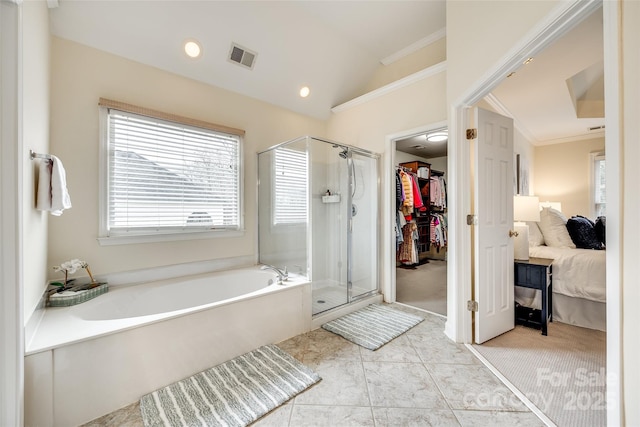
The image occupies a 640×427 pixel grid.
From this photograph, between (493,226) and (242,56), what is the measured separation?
2.84 metres

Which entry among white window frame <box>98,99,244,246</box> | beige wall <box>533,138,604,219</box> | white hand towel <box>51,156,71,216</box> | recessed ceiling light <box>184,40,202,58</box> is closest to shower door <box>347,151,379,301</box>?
white window frame <box>98,99,244,246</box>

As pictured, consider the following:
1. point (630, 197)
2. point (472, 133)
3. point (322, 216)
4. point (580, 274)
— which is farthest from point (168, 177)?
point (580, 274)

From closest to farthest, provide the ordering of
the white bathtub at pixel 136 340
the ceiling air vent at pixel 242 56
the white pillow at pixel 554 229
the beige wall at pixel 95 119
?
the white bathtub at pixel 136 340 < the beige wall at pixel 95 119 < the ceiling air vent at pixel 242 56 < the white pillow at pixel 554 229

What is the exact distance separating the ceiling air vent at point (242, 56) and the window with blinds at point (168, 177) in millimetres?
732

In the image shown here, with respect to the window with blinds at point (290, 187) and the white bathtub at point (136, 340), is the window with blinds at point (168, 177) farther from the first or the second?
the white bathtub at point (136, 340)

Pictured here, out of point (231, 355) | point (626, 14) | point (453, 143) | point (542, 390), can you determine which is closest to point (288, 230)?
point (231, 355)

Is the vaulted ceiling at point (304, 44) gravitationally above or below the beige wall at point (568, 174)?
above

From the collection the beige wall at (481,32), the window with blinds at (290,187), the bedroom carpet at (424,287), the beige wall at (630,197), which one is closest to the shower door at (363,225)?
the bedroom carpet at (424,287)

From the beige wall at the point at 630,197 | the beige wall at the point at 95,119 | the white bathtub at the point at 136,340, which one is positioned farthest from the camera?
the beige wall at the point at 95,119

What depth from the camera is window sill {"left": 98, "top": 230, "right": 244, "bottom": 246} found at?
2.13 meters

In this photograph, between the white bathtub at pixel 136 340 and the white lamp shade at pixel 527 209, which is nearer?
the white bathtub at pixel 136 340

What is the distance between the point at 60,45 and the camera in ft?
6.35

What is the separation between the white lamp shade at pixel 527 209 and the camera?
8.64 ft

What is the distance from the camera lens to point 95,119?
81.4 inches
